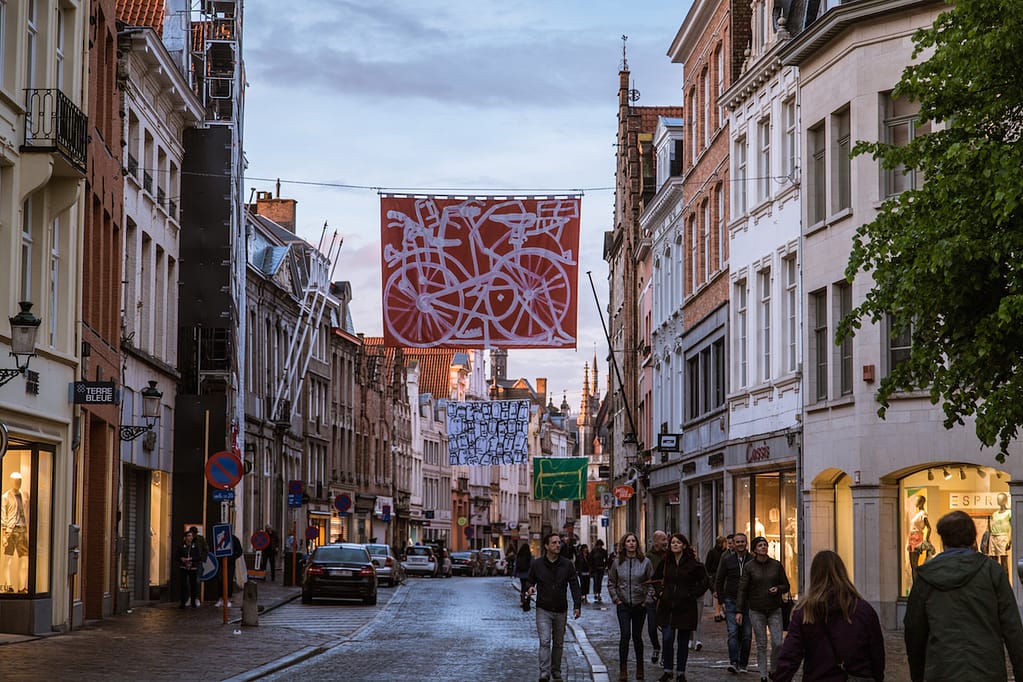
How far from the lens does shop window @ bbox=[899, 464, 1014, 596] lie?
89.2 feet

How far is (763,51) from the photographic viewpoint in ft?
120

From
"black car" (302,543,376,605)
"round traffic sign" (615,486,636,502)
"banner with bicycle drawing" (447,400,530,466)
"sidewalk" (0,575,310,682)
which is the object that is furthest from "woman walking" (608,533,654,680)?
"banner with bicycle drawing" (447,400,530,466)

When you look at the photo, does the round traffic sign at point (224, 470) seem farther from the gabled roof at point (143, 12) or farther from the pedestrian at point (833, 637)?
the pedestrian at point (833, 637)

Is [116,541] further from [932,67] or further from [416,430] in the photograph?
[416,430]

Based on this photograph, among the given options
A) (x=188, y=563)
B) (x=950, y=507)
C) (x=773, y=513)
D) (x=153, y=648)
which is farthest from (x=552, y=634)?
(x=773, y=513)

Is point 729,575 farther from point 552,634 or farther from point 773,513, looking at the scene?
point 773,513

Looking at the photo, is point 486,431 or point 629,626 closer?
point 629,626

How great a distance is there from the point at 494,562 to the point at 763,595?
70245mm

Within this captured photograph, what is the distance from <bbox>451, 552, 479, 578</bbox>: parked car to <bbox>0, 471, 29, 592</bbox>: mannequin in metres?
57.3

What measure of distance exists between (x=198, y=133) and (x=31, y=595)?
18.6 meters

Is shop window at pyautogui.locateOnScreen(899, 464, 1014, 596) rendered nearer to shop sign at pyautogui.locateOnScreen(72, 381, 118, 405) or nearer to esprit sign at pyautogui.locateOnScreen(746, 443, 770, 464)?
esprit sign at pyautogui.locateOnScreen(746, 443, 770, 464)

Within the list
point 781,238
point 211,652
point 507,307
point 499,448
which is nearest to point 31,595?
point 211,652

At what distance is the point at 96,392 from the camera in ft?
82.7

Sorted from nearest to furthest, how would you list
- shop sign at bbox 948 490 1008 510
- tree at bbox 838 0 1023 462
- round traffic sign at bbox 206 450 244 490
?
tree at bbox 838 0 1023 462 < round traffic sign at bbox 206 450 244 490 < shop sign at bbox 948 490 1008 510
